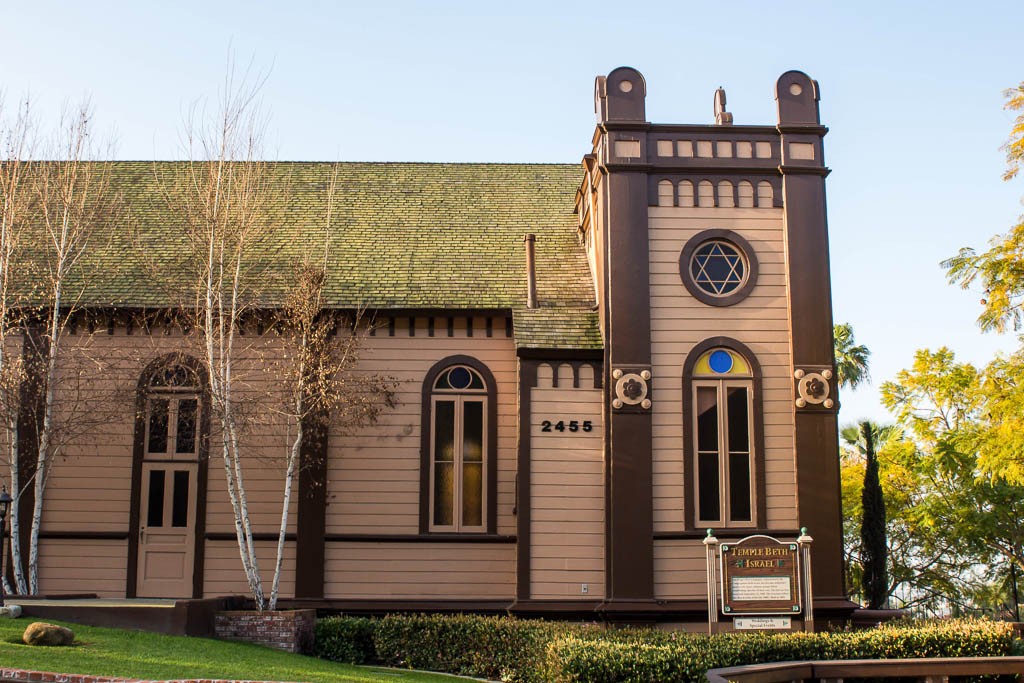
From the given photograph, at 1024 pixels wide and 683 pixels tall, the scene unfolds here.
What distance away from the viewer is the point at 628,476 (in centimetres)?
1756

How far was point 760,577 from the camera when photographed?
15086 millimetres

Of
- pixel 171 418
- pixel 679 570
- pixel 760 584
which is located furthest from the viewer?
pixel 171 418

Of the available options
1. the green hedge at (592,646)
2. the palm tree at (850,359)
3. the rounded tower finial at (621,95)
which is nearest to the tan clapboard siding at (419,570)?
the green hedge at (592,646)

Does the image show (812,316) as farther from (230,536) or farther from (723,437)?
(230,536)

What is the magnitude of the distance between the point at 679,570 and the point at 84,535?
10462 millimetres

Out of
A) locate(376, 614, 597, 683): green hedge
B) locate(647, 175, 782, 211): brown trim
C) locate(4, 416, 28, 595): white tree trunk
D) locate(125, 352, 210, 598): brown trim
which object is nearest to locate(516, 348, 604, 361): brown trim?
locate(647, 175, 782, 211): brown trim

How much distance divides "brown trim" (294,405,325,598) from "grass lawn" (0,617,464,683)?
2591mm

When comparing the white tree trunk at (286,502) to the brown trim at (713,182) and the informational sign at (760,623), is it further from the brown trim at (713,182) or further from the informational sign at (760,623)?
the informational sign at (760,623)

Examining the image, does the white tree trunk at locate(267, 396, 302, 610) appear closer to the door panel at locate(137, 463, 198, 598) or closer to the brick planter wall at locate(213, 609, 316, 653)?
the brick planter wall at locate(213, 609, 316, 653)

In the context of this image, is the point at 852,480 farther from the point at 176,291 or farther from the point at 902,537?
the point at 176,291

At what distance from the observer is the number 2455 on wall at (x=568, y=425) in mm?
18078

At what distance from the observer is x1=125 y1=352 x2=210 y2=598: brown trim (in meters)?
18.7

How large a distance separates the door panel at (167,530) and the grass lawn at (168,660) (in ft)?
11.3

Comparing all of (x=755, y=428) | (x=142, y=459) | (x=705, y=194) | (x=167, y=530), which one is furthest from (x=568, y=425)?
(x=142, y=459)
